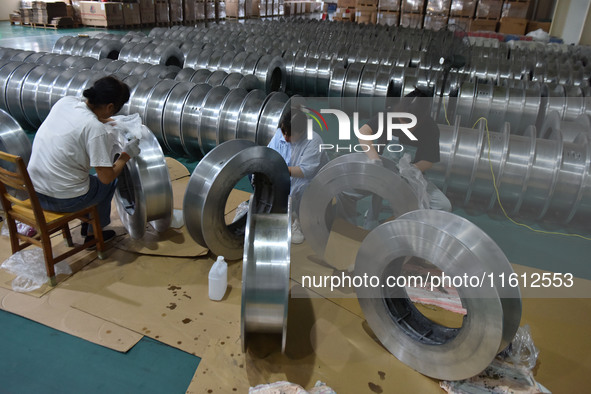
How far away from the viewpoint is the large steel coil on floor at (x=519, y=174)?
3.66 metres

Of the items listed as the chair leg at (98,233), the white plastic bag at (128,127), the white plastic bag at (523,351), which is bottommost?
the white plastic bag at (523,351)

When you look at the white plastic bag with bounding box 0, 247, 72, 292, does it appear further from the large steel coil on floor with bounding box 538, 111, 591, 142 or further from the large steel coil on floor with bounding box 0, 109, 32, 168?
the large steel coil on floor with bounding box 538, 111, 591, 142

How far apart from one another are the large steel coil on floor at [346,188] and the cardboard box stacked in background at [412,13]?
12.9m

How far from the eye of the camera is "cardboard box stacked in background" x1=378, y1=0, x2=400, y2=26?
14.1 meters

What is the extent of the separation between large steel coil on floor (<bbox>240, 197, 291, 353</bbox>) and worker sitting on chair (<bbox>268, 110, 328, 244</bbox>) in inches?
40.8

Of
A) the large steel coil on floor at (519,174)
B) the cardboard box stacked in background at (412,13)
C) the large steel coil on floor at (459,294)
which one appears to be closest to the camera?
the large steel coil on floor at (459,294)

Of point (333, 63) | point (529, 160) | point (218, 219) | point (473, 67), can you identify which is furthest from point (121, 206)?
point (473, 67)

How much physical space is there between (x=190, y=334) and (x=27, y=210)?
4.19 ft

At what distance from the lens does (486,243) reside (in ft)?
6.10

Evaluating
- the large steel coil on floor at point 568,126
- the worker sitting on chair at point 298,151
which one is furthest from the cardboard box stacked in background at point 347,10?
the worker sitting on chair at point 298,151

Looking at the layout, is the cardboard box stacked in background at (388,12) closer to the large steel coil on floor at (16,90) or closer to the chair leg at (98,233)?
the large steel coil on floor at (16,90)

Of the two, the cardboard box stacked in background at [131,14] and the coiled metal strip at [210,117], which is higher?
the cardboard box stacked in background at [131,14]

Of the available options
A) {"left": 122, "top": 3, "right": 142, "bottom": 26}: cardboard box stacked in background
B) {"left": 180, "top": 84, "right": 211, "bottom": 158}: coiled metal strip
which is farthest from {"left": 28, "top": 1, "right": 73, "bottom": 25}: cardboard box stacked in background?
{"left": 180, "top": 84, "right": 211, "bottom": 158}: coiled metal strip

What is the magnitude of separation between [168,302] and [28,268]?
0.97 metres
